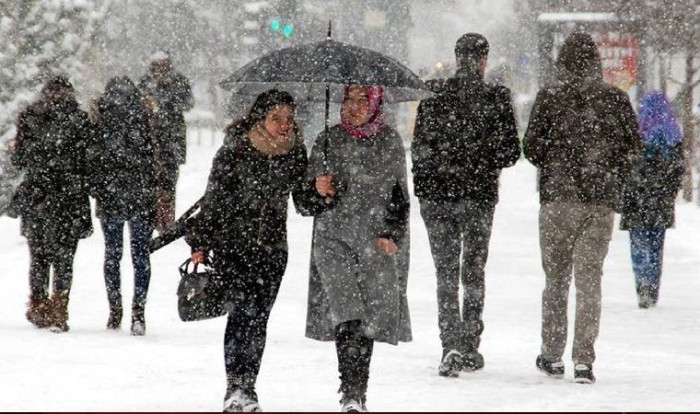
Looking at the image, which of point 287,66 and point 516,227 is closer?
point 287,66

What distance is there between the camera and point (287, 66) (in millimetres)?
7445

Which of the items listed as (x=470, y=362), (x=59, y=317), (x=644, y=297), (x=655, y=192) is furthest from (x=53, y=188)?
(x=655, y=192)

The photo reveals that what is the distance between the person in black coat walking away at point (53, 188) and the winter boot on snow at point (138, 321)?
2.04 feet

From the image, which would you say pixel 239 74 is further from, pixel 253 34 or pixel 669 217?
pixel 253 34

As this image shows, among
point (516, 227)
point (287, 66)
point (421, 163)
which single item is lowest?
point (516, 227)

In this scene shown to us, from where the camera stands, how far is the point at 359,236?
7.10 meters

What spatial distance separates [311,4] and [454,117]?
6794cm

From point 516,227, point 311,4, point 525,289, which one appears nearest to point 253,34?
point 311,4

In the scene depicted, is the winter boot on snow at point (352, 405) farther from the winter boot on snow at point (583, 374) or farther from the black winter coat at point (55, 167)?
the black winter coat at point (55, 167)

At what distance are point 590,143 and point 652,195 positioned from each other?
5.27 meters

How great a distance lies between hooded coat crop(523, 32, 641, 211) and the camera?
27.7 feet

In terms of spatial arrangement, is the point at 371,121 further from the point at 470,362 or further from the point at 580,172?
the point at 470,362

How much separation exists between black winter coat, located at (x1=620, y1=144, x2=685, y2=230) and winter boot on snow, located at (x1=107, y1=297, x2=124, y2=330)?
5.04 metres

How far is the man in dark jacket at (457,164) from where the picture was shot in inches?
344
